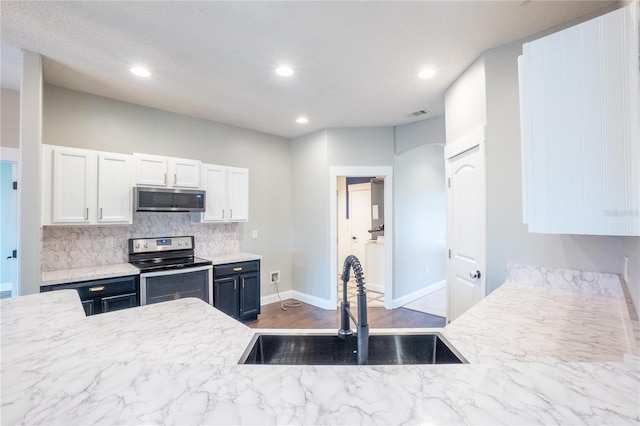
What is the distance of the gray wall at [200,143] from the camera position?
3.06 metres

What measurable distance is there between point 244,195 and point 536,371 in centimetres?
391

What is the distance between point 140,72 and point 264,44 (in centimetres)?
131

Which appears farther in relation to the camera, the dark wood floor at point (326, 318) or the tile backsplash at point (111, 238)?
the dark wood floor at point (326, 318)

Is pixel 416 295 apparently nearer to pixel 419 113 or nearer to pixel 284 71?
pixel 419 113

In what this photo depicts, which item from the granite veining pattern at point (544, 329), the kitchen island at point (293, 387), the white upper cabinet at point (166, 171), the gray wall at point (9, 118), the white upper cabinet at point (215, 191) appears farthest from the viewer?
the white upper cabinet at point (215, 191)

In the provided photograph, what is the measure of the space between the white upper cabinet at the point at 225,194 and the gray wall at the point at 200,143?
1.17 feet

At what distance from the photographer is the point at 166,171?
344cm

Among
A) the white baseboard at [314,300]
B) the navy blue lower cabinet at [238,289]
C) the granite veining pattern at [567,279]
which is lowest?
the white baseboard at [314,300]

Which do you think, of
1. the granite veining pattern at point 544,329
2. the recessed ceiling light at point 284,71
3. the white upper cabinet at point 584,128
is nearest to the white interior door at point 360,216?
the recessed ceiling light at point 284,71

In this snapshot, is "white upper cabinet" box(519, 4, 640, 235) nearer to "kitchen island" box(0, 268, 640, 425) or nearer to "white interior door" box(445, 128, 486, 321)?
"kitchen island" box(0, 268, 640, 425)

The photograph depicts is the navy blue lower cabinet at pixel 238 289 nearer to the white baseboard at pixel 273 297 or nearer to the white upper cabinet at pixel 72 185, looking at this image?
the white baseboard at pixel 273 297

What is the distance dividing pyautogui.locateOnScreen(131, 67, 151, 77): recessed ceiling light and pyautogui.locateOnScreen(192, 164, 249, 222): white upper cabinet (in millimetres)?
1248

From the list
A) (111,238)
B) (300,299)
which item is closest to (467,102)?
(300,299)

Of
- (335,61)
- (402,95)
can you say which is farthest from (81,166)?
(402,95)
